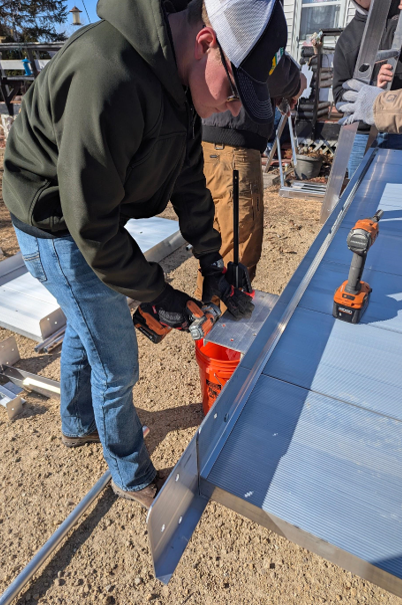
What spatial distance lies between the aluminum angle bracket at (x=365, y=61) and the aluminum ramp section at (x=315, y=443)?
93.5 inches

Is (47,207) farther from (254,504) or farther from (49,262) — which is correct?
(254,504)

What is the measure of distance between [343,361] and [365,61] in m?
3.51

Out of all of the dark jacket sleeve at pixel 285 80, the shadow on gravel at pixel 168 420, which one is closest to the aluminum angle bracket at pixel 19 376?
the shadow on gravel at pixel 168 420

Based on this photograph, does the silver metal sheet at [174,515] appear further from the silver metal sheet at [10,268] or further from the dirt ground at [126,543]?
the silver metal sheet at [10,268]

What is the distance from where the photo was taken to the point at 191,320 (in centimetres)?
182

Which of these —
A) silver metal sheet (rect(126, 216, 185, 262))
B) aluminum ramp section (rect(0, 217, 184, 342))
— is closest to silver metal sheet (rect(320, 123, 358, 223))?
silver metal sheet (rect(126, 216, 185, 262))

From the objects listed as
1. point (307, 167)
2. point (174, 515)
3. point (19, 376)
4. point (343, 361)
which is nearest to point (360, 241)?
point (343, 361)

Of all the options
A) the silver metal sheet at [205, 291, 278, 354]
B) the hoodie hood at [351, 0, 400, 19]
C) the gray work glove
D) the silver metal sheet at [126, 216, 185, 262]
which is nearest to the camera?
the silver metal sheet at [205, 291, 278, 354]

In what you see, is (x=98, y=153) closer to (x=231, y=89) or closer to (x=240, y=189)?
(x=231, y=89)

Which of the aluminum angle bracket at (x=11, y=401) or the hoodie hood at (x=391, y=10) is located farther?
the hoodie hood at (x=391, y=10)

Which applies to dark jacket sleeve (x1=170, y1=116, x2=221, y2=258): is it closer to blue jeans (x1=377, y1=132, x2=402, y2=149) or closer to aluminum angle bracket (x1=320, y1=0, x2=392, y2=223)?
aluminum angle bracket (x1=320, y1=0, x2=392, y2=223)

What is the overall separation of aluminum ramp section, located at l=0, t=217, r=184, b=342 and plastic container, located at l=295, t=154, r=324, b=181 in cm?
438

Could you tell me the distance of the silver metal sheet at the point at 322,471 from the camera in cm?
107

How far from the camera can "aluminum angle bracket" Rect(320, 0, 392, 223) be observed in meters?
3.58
